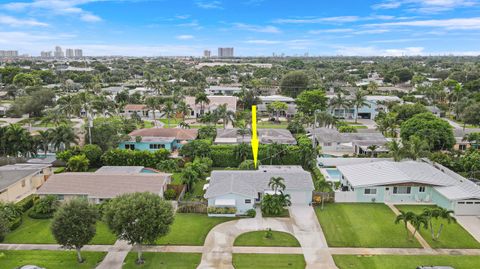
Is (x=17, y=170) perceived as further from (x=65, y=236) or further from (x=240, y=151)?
(x=240, y=151)

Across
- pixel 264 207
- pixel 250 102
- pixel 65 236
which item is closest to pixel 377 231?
pixel 264 207

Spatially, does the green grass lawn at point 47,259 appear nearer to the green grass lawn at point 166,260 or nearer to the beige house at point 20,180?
the green grass lawn at point 166,260

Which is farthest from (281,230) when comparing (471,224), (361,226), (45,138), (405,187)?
(45,138)

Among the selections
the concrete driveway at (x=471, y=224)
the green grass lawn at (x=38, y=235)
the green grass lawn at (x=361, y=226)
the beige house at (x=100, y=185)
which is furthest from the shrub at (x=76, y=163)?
the concrete driveway at (x=471, y=224)

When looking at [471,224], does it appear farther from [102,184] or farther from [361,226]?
[102,184]

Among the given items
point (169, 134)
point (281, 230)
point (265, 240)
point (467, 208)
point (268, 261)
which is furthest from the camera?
point (169, 134)

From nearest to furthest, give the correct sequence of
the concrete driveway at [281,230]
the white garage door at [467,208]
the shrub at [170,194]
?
the concrete driveway at [281,230]
the white garage door at [467,208]
the shrub at [170,194]
